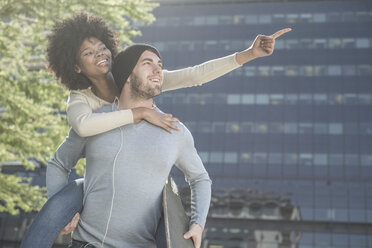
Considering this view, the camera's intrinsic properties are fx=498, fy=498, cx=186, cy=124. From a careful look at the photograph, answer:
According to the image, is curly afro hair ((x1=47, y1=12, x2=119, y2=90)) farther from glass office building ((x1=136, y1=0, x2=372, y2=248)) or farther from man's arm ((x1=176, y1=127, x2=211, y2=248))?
glass office building ((x1=136, y1=0, x2=372, y2=248))

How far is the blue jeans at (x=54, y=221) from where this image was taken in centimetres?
249

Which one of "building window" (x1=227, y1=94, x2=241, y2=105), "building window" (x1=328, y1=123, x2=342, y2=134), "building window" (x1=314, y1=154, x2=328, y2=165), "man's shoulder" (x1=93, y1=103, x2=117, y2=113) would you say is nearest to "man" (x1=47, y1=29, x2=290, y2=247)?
"man's shoulder" (x1=93, y1=103, x2=117, y2=113)

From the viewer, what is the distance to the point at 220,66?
10.1ft

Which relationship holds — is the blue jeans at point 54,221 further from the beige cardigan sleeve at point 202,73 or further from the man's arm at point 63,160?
the beige cardigan sleeve at point 202,73

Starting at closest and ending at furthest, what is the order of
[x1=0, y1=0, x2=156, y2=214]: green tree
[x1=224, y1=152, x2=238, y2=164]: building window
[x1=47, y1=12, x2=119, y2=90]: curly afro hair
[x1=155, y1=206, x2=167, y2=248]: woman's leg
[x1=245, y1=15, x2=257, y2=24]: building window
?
[x1=155, y1=206, x2=167, y2=248]: woman's leg < [x1=47, y1=12, x2=119, y2=90]: curly afro hair < [x1=0, y1=0, x2=156, y2=214]: green tree < [x1=224, y1=152, x2=238, y2=164]: building window < [x1=245, y1=15, x2=257, y2=24]: building window

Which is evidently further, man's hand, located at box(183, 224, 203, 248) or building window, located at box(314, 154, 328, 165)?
building window, located at box(314, 154, 328, 165)

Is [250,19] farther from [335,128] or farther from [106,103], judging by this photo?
[106,103]

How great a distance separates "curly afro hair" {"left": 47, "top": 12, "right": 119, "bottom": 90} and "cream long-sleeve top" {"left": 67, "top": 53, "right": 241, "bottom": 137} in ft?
0.26

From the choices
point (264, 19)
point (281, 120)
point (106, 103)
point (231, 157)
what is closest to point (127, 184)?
point (106, 103)

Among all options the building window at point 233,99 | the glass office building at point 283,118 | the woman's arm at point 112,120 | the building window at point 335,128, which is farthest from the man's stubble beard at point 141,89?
the building window at point 233,99

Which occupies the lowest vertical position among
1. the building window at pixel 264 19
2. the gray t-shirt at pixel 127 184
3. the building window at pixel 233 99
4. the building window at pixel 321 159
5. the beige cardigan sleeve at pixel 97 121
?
the building window at pixel 321 159

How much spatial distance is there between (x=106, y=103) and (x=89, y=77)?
18 centimetres

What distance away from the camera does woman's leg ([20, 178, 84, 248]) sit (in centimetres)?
249

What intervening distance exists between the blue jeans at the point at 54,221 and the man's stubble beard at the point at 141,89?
638 millimetres
